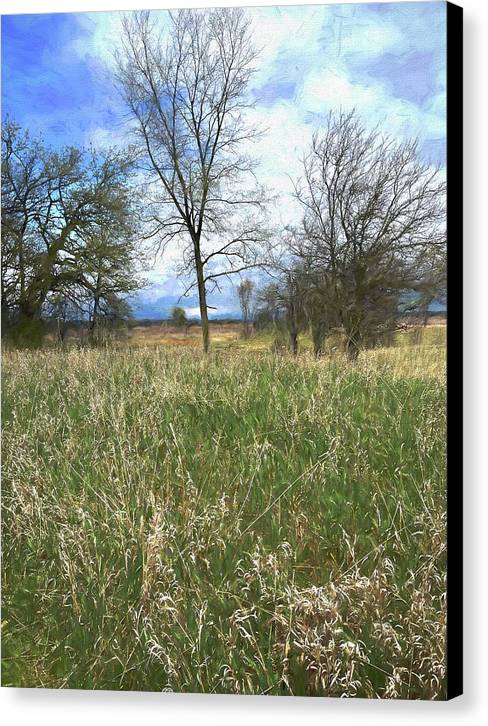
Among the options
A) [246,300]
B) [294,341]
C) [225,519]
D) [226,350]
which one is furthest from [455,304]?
[225,519]

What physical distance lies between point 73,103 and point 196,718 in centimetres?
290

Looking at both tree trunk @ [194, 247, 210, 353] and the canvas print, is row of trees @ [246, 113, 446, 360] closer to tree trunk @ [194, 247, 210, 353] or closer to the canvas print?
the canvas print

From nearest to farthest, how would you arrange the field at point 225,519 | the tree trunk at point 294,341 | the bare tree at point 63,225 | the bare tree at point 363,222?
the field at point 225,519
the bare tree at point 363,222
the tree trunk at point 294,341
the bare tree at point 63,225

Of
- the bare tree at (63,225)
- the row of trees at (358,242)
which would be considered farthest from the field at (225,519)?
the bare tree at (63,225)

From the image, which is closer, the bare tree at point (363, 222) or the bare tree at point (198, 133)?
the bare tree at point (363, 222)

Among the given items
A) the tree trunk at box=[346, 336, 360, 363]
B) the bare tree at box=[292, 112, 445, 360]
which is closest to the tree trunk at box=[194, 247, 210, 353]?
the bare tree at box=[292, 112, 445, 360]

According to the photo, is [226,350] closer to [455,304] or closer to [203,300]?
[203,300]

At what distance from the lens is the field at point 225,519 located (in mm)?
4086

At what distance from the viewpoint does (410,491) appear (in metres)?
4.17

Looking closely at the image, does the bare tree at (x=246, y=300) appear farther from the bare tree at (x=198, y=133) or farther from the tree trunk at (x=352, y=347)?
the tree trunk at (x=352, y=347)

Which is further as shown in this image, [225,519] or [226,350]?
[226,350]

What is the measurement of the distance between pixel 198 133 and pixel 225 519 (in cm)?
178

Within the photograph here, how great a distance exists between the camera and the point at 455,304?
4.17 m

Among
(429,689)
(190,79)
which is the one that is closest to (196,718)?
(429,689)
